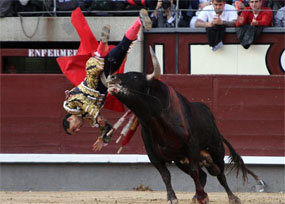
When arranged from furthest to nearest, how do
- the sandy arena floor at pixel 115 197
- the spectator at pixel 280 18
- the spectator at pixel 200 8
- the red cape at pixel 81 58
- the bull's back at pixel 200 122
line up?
the spectator at pixel 200 8 < the spectator at pixel 280 18 < the sandy arena floor at pixel 115 197 < the red cape at pixel 81 58 < the bull's back at pixel 200 122

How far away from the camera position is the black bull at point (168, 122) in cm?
674

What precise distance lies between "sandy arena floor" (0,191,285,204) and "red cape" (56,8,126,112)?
1374 mm

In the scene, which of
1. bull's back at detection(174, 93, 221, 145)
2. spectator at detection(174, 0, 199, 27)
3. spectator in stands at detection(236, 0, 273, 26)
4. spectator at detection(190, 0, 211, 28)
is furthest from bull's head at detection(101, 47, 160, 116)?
spectator at detection(174, 0, 199, 27)

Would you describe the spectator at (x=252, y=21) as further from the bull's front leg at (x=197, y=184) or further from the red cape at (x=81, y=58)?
the bull's front leg at (x=197, y=184)

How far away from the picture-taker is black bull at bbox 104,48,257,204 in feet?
22.1

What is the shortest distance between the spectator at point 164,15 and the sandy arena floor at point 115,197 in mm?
2104

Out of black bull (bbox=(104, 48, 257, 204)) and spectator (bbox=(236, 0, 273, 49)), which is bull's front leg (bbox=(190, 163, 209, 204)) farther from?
spectator (bbox=(236, 0, 273, 49))

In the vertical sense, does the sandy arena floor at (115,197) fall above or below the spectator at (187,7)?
below

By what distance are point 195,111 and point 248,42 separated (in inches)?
114

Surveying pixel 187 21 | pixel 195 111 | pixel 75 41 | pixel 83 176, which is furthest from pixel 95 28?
pixel 195 111

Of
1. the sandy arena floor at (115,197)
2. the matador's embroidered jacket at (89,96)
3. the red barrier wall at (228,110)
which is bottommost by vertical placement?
the sandy arena floor at (115,197)

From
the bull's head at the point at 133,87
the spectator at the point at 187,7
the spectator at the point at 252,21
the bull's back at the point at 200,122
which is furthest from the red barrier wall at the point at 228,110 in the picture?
the bull's head at the point at 133,87

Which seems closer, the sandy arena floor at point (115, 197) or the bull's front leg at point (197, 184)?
the bull's front leg at point (197, 184)

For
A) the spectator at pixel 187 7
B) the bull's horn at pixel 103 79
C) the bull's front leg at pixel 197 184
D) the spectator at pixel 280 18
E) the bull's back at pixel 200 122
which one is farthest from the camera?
the spectator at pixel 187 7
